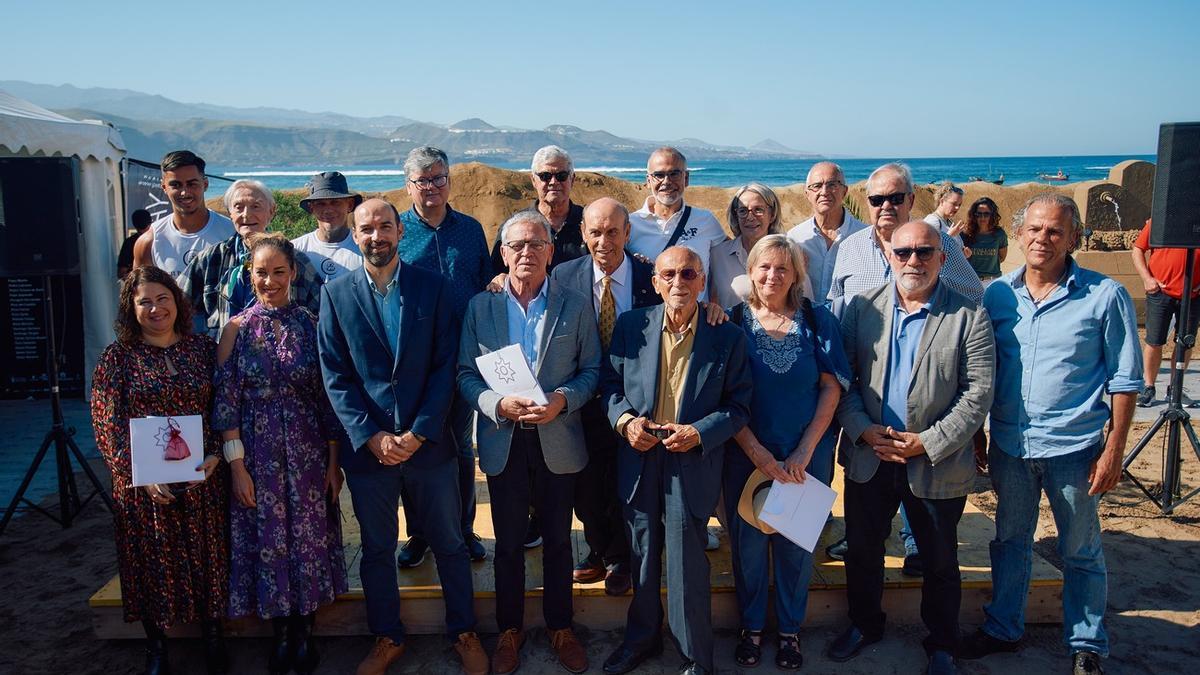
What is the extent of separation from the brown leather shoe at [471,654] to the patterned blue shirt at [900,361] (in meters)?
2.00

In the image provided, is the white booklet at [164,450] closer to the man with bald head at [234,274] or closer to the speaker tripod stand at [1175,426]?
the man with bald head at [234,274]

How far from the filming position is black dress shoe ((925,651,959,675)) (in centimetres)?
330

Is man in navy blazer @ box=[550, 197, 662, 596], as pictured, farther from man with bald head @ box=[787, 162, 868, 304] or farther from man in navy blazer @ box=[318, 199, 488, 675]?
man with bald head @ box=[787, 162, 868, 304]

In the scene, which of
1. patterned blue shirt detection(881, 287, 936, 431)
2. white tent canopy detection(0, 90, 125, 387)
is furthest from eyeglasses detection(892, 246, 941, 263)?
white tent canopy detection(0, 90, 125, 387)

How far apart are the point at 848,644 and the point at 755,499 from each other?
87 cm

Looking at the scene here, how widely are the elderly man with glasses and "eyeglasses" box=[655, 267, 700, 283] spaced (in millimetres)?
1169

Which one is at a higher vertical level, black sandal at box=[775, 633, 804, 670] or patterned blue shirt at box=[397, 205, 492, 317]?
patterned blue shirt at box=[397, 205, 492, 317]

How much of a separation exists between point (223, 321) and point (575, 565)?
2076 millimetres

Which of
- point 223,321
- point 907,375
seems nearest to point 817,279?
point 907,375

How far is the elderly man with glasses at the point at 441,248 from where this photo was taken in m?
3.88

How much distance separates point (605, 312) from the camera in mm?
3551

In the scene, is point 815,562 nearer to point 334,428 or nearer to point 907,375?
point 907,375

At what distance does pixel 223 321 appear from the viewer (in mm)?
3631

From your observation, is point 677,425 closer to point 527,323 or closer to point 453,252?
point 527,323
